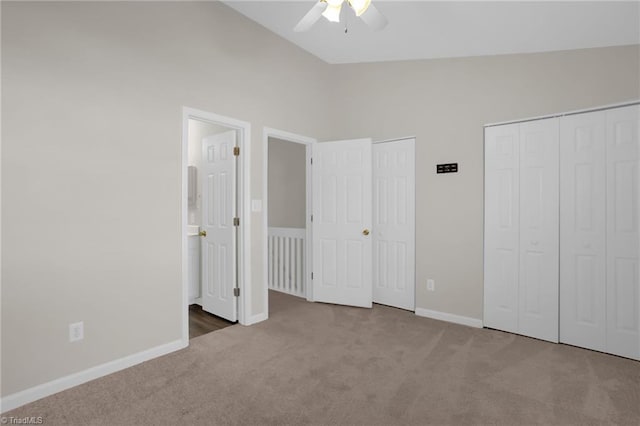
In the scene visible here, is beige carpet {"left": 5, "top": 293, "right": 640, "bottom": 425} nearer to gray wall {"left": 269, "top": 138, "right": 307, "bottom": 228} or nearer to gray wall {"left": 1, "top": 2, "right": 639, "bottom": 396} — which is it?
gray wall {"left": 1, "top": 2, "right": 639, "bottom": 396}

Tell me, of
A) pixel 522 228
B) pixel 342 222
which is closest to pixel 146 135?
pixel 342 222

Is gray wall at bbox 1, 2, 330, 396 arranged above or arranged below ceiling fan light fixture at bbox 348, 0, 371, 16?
below

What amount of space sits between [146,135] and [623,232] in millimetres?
3889

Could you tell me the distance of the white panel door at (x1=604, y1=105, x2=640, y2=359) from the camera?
2.71 metres

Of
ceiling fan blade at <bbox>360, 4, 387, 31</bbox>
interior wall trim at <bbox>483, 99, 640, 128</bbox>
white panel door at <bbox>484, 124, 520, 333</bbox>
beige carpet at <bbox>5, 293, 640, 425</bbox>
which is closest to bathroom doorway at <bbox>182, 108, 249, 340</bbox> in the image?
beige carpet at <bbox>5, 293, 640, 425</bbox>

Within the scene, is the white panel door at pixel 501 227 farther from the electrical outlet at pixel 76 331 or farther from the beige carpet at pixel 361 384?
the electrical outlet at pixel 76 331

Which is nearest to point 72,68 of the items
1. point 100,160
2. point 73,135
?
point 73,135

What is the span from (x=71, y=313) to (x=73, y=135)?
1.19m

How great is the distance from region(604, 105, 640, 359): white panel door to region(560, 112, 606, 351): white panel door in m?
0.05

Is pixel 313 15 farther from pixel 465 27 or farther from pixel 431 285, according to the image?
pixel 431 285

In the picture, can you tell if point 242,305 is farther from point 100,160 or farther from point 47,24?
point 47,24

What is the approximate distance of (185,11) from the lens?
113 inches

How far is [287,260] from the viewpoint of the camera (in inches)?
191

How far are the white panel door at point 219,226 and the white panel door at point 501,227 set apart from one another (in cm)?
258
